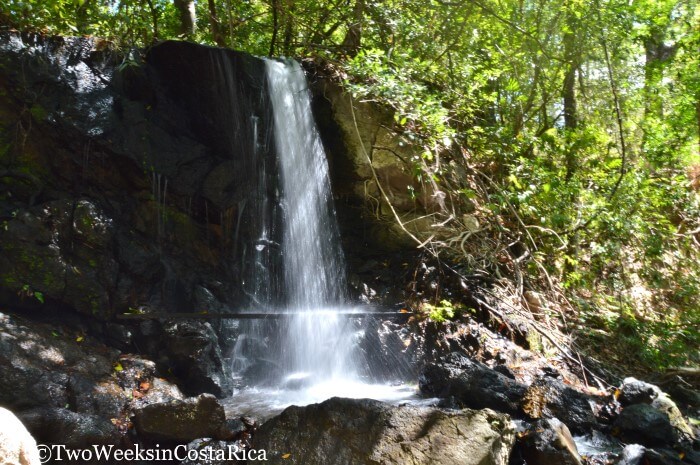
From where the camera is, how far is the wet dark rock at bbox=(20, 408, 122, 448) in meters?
3.70

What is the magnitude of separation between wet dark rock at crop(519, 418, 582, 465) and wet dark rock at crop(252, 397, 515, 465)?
0.86ft

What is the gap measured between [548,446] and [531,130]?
8.07 m

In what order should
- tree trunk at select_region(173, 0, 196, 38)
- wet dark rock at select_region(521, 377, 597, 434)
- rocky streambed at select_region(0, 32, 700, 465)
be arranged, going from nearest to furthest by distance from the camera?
rocky streambed at select_region(0, 32, 700, 465), wet dark rock at select_region(521, 377, 597, 434), tree trunk at select_region(173, 0, 196, 38)

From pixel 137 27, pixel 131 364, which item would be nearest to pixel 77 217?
pixel 131 364

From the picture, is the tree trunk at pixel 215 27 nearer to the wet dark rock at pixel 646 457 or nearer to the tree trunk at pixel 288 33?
the tree trunk at pixel 288 33

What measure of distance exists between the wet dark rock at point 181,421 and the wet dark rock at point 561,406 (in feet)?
9.56

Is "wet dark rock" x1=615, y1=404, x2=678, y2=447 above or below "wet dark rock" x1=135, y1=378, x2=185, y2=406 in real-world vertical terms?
below

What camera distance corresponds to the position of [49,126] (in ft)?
20.9

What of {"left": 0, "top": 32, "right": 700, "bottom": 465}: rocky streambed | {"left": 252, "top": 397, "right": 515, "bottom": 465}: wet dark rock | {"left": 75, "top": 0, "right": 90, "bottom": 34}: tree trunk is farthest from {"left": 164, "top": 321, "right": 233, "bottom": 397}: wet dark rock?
{"left": 75, "top": 0, "right": 90, "bottom": 34}: tree trunk

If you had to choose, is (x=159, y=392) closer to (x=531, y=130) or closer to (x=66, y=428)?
(x=66, y=428)

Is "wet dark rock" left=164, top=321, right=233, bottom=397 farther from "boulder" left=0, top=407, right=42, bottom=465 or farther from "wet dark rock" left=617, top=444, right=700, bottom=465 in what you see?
"wet dark rock" left=617, top=444, right=700, bottom=465

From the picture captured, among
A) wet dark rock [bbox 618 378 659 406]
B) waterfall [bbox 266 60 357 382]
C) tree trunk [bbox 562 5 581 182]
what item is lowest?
wet dark rock [bbox 618 378 659 406]

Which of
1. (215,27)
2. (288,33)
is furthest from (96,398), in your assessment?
(288,33)

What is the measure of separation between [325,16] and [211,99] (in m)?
3.12
